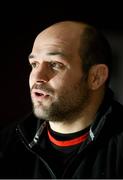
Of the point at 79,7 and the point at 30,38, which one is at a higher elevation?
the point at 79,7

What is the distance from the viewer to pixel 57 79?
2.97 feet

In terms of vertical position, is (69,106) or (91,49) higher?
(91,49)

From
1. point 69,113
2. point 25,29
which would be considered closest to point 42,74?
point 69,113

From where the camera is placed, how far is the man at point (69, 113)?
0.87 metres

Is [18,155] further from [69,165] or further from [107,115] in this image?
[107,115]

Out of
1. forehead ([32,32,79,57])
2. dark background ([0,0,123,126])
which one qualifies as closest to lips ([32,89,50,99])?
forehead ([32,32,79,57])

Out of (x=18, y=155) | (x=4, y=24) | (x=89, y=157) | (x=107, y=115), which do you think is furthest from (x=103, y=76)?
(x=4, y=24)

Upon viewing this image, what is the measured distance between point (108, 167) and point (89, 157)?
7cm

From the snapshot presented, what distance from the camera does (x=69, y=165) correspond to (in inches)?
33.8

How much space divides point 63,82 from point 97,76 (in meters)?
0.12

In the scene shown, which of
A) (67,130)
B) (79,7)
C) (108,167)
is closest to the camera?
(108,167)

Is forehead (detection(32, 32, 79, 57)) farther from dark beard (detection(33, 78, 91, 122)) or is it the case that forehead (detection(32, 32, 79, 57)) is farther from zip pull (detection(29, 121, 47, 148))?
zip pull (detection(29, 121, 47, 148))

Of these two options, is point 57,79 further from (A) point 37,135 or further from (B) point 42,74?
(A) point 37,135

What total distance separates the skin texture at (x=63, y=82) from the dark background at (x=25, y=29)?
0.80ft
